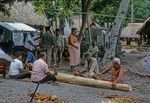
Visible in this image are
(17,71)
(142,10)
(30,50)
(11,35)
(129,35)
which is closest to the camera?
(17,71)

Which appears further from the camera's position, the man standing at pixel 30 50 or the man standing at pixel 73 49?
the man standing at pixel 30 50

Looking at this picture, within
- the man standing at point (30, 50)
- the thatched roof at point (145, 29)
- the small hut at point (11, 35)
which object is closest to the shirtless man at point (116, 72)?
the man standing at point (30, 50)

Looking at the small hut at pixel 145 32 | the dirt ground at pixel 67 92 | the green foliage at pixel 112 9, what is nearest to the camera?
the dirt ground at pixel 67 92

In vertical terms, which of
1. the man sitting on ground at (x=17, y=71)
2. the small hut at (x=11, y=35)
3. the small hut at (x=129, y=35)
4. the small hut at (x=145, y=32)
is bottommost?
the small hut at (x=129, y=35)

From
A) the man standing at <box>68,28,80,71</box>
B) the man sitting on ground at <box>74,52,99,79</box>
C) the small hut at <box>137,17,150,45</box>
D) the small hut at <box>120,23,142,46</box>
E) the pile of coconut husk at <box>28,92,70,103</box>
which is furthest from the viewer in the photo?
the small hut at <box>120,23,142,46</box>

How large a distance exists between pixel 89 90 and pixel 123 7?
8.02m

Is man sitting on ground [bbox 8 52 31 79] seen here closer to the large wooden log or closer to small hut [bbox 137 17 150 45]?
the large wooden log

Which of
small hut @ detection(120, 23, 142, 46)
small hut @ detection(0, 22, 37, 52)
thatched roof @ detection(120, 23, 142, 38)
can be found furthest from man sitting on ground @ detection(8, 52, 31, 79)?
thatched roof @ detection(120, 23, 142, 38)

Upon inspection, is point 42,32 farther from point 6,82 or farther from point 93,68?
point 6,82

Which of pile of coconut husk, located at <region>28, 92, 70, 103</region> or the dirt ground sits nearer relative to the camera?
pile of coconut husk, located at <region>28, 92, 70, 103</region>

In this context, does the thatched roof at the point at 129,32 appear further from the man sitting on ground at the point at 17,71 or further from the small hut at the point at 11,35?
the man sitting on ground at the point at 17,71

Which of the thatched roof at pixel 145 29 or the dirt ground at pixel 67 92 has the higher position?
the dirt ground at pixel 67 92

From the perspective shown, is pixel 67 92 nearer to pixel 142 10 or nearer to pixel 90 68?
pixel 90 68

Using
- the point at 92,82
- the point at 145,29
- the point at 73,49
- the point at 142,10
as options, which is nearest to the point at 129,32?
the point at 142,10
